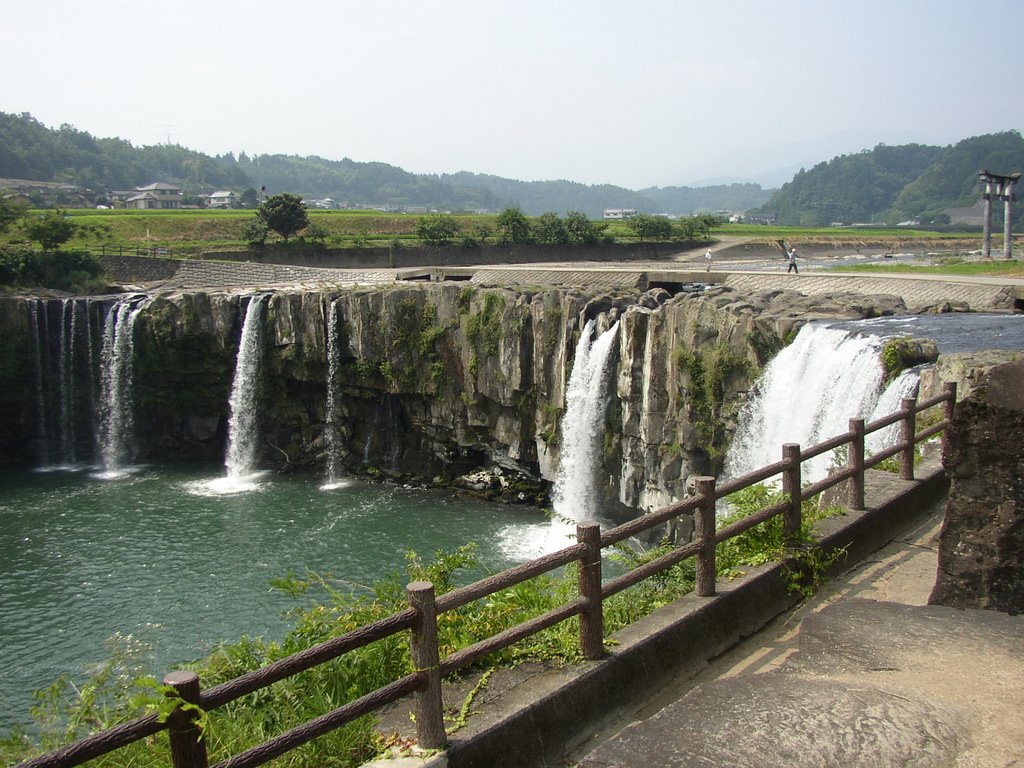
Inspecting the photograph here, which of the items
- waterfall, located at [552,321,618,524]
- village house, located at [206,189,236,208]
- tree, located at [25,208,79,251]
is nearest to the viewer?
waterfall, located at [552,321,618,524]

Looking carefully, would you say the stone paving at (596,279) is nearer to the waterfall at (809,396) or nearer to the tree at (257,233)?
the tree at (257,233)

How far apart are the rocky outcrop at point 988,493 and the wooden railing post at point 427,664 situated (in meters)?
4.11

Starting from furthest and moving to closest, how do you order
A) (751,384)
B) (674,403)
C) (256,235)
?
(256,235) < (674,403) < (751,384)

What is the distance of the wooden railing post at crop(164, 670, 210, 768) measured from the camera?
4301 millimetres

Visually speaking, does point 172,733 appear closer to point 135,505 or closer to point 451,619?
point 451,619

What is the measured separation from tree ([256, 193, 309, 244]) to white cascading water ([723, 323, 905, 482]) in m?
41.1

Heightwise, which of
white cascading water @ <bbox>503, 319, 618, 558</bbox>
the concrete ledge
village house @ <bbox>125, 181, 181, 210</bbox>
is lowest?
white cascading water @ <bbox>503, 319, 618, 558</bbox>

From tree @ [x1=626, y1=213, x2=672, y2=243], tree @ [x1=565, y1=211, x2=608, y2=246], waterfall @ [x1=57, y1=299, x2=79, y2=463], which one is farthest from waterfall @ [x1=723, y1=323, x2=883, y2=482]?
tree @ [x1=626, y1=213, x2=672, y2=243]

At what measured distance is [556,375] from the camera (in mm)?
29406

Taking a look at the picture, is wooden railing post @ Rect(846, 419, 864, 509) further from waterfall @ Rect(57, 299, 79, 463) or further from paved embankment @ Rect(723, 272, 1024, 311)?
waterfall @ Rect(57, 299, 79, 463)

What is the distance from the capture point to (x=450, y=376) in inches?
1281

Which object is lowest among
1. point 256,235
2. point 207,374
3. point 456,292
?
point 207,374

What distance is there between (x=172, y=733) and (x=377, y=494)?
2759 cm

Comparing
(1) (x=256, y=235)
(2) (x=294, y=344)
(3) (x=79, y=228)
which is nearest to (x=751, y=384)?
(2) (x=294, y=344)
